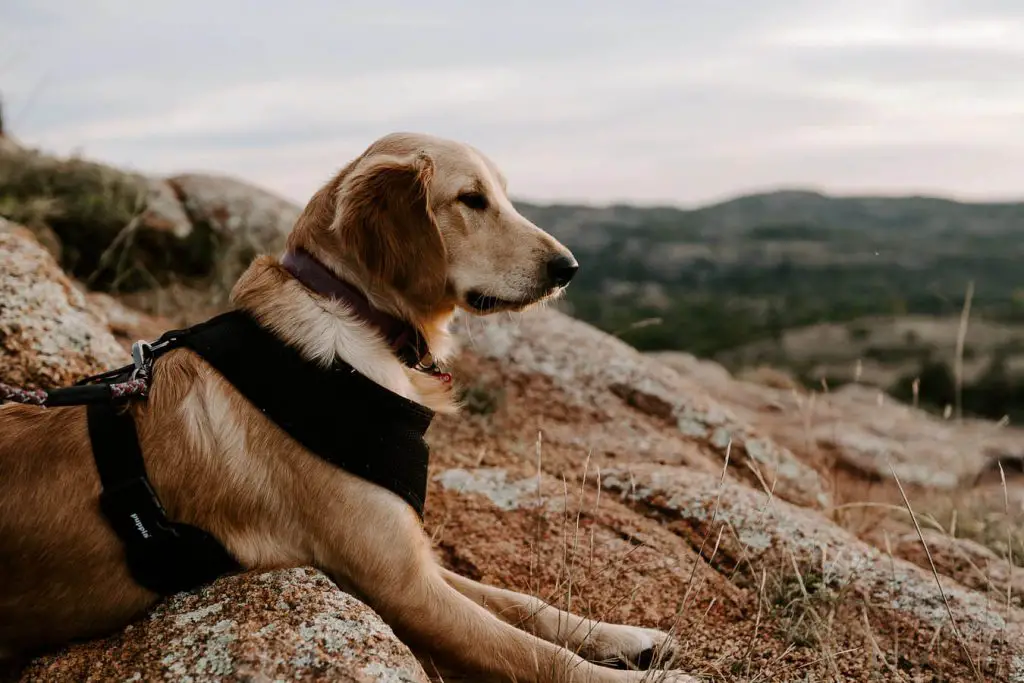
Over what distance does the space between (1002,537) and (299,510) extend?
13.2 feet

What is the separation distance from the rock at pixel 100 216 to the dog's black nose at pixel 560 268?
4.91 m

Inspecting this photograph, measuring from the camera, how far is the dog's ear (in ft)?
8.95

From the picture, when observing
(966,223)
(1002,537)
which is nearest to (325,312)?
(1002,537)

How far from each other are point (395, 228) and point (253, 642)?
4.44 feet

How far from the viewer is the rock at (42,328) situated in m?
3.52

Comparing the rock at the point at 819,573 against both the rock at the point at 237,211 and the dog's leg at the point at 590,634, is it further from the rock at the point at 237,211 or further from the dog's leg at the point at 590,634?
the rock at the point at 237,211

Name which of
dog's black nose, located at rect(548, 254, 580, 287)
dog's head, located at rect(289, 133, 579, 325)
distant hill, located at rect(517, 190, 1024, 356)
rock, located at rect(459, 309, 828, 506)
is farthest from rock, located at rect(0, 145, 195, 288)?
distant hill, located at rect(517, 190, 1024, 356)

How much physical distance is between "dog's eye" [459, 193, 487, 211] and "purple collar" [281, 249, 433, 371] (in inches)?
21.0

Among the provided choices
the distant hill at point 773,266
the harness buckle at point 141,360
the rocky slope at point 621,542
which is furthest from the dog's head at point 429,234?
the distant hill at point 773,266

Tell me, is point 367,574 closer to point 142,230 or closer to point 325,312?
point 325,312

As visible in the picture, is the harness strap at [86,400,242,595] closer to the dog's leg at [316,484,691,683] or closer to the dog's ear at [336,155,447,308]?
the dog's leg at [316,484,691,683]

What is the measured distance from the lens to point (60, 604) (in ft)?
7.70

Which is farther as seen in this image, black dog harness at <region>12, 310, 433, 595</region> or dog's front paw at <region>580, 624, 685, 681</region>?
dog's front paw at <region>580, 624, 685, 681</region>

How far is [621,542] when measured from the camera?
3479mm
